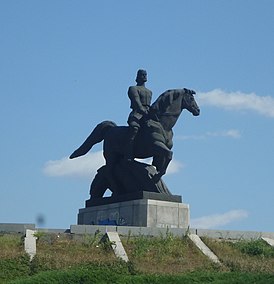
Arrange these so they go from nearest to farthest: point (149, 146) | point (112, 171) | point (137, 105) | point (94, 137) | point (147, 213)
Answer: point (147, 213) < point (149, 146) < point (137, 105) < point (112, 171) < point (94, 137)

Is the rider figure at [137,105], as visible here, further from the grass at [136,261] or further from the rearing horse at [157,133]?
the grass at [136,261]

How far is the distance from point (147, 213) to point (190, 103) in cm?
335

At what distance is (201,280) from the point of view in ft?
41.4

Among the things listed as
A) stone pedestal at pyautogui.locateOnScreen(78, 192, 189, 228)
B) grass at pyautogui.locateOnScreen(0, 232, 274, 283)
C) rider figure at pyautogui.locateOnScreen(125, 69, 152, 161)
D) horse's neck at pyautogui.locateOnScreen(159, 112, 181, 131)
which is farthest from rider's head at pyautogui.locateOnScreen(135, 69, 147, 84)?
grass at pyautogui.locateOnScreen(0, 232, 274, 283)

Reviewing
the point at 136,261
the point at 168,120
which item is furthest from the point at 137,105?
the point at 136,261

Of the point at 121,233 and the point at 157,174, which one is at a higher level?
the point at 157,174

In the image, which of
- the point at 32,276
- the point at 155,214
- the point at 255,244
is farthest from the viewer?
the point at 155,214

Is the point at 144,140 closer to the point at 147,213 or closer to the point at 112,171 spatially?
the point at 112,171

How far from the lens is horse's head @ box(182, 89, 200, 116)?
68.6ft

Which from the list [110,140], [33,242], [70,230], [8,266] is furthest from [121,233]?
[110,140]

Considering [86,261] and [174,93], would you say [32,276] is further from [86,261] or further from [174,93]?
[174,93]

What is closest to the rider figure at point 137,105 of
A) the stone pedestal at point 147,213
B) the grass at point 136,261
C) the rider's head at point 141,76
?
the rider's head at point 141,76

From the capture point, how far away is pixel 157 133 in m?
20.2

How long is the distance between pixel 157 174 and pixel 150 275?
25.3ft
